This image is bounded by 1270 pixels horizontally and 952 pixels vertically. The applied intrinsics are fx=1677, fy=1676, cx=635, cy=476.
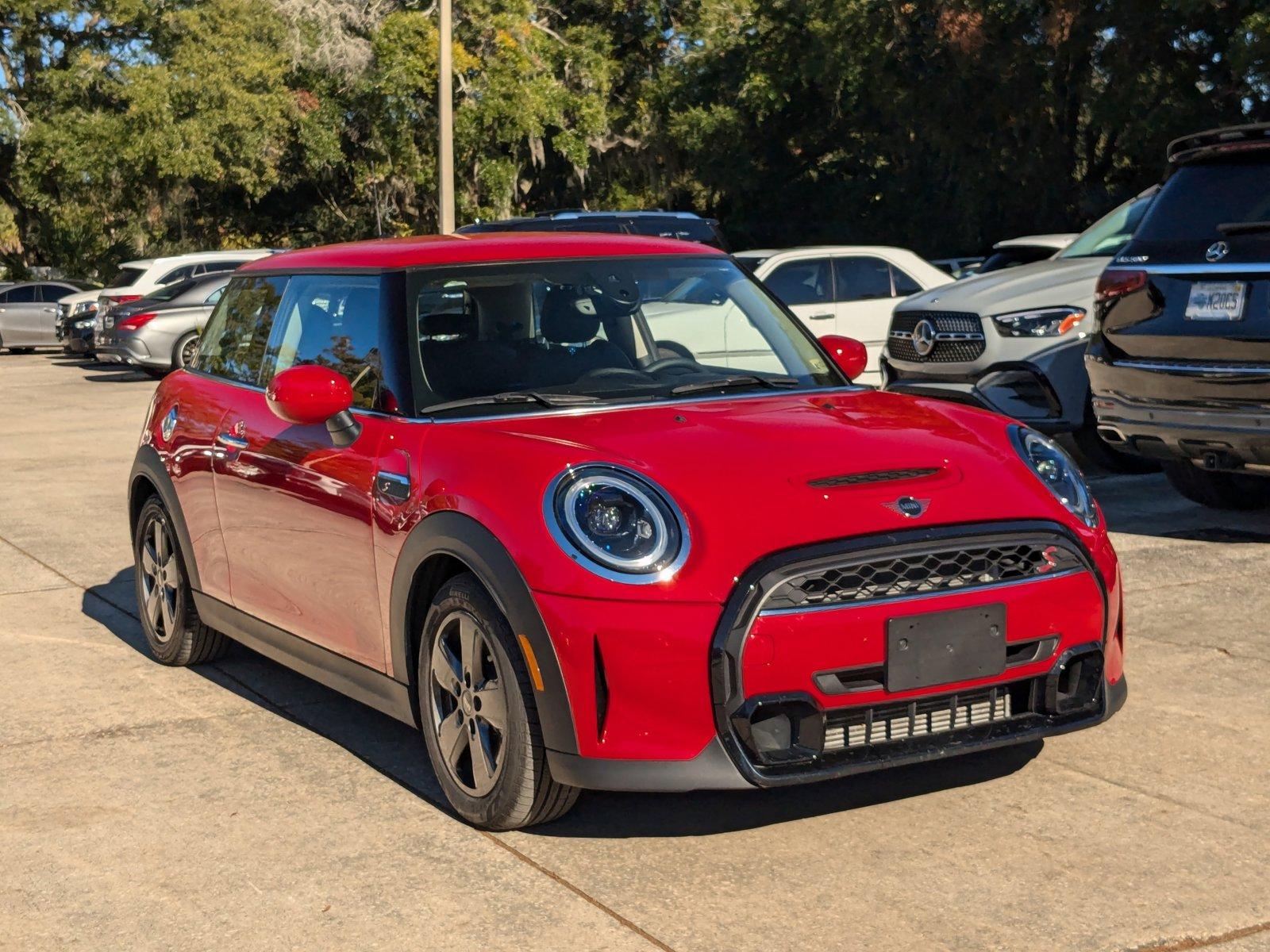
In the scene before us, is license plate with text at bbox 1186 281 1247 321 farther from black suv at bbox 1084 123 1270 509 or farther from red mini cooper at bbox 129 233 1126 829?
red mini cooper at bbox 129 233 1126 829

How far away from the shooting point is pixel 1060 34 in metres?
28.8

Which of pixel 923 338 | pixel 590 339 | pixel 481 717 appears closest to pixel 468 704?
pixel 481 717

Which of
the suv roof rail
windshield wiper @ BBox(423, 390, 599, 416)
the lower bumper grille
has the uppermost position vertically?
the suv roof rail

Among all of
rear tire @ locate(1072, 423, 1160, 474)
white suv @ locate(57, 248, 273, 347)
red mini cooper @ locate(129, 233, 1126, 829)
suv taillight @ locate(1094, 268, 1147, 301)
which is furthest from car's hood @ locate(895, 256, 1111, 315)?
white suv @ locate(57, 248, 273, 347)

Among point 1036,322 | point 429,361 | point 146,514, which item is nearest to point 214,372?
point 146,514

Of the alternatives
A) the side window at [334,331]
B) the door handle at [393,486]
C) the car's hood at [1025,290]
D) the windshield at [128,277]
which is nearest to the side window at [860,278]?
the car's hood at [1025,290]

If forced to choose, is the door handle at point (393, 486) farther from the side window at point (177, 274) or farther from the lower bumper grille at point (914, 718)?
the side window at point (177, 274)

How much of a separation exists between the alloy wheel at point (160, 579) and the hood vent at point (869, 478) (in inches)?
123

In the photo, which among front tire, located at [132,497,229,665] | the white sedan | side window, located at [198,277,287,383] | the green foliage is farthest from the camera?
the green foliage

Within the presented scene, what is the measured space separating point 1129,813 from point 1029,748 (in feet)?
2.00

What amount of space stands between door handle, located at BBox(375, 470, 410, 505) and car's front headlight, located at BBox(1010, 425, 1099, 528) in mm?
1722

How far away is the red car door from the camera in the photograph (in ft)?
16.3

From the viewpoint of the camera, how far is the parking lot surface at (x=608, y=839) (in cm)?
383

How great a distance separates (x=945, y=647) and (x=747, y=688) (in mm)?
537
